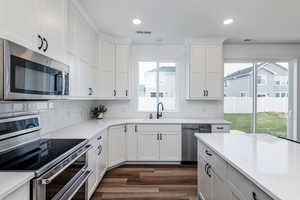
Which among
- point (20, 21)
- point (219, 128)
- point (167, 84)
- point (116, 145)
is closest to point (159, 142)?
point (116, 145)

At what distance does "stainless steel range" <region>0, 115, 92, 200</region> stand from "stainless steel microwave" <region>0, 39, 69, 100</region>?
0.43 metres

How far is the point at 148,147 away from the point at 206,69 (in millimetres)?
2043

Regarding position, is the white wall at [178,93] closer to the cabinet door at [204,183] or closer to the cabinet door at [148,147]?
the cabinet door at [148,147]

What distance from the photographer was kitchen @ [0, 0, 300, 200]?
1294 mm

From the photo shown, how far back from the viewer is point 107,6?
271 cm

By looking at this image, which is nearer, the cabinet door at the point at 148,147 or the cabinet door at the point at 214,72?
the cabinet door at the point at 148,147

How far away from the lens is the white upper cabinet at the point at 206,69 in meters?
4.04

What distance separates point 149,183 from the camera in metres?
3.05

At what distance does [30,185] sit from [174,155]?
3.03 metres

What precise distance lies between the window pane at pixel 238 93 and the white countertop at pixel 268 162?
256cm

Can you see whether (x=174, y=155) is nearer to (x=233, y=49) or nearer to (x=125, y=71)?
(x=125, y=71)

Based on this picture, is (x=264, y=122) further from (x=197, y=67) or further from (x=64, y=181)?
(x=64, y=181)

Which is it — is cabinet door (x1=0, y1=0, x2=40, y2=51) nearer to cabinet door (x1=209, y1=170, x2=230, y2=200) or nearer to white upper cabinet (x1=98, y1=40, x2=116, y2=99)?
cabinet door (x1=209, y1=170, x2=230, y2=200)

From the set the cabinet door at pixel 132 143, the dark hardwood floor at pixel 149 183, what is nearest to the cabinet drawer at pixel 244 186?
the dark hardwood floor at pixel 149 183
